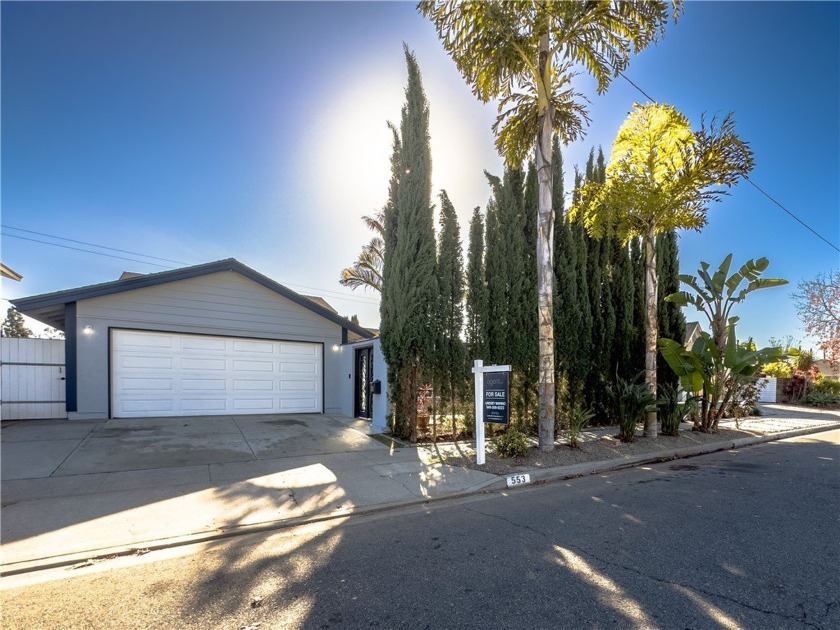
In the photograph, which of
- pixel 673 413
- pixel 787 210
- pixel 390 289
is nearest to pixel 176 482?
pixel 390 289

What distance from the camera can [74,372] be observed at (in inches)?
387

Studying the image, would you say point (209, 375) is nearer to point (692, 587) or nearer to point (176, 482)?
point (176, 482)

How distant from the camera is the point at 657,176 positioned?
9.18 metres

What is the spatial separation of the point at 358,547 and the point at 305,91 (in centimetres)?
835

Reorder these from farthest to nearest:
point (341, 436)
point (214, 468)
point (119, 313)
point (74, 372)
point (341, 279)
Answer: point (341, 279) < point (119, 313) < point (74, 372) < point (341, 436) < point (214, 468)

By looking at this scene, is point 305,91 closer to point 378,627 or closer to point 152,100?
point 152,100

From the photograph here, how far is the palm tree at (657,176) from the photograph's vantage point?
8.59 metres

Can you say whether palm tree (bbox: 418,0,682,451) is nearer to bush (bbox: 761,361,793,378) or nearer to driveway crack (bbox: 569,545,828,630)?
driveway crack (bbox: 569,545,828,630)

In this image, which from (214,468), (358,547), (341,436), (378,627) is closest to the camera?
(378,627)

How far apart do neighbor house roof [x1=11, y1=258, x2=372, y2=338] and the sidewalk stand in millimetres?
6149

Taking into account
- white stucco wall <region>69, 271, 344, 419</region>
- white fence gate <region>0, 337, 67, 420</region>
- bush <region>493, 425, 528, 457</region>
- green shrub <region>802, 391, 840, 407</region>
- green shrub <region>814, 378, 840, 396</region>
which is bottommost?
green shrub <region>802, 391, 840, 407</region>

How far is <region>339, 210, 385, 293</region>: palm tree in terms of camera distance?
20.2m

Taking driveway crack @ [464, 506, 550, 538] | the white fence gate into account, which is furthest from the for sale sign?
the white fence gate

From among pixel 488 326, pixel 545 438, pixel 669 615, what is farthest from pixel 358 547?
pixel 488 326
